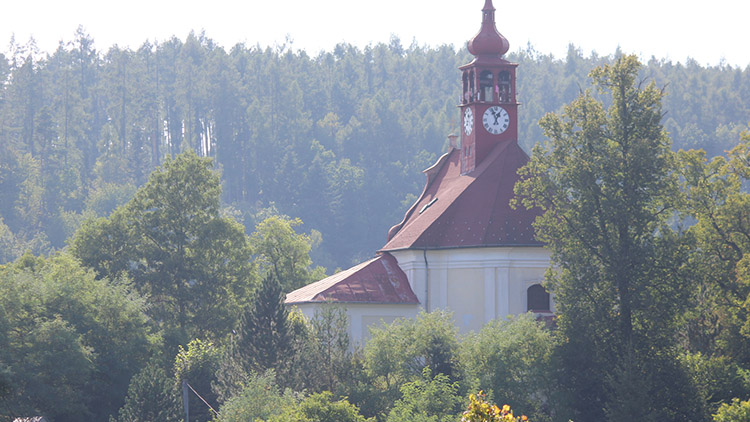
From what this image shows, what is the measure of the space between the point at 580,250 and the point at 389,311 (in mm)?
10644

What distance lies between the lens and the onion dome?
55.8 metres

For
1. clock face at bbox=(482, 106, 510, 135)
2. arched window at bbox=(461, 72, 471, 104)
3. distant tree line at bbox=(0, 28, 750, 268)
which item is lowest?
clock face at bbox=(482, 106, 510, 135)

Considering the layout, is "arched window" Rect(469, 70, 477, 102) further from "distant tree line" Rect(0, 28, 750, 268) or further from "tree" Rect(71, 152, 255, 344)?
"distant tree line" Rect(0, 28, 750, 268)

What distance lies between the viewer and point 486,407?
1878 cm

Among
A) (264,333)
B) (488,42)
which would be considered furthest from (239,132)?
(264,333)

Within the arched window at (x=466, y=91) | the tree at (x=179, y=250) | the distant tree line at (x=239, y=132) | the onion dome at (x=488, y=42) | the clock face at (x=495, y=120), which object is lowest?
the tree at (x=179, y=250)

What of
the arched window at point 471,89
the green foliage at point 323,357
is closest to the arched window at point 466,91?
the arched window at point 471,89

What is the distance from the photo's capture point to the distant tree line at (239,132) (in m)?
149

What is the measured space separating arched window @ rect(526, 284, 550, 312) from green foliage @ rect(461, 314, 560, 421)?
15.6 ft

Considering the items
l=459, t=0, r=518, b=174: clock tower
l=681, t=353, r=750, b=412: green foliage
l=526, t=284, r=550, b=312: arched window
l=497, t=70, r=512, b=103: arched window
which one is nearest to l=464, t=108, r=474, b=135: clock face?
l=459, t=0, r=518, b=174: clock tower

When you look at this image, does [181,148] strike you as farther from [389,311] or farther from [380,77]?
[389,311]

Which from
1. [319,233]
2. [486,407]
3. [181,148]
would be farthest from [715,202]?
[181,148]

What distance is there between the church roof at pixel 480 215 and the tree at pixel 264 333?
7.95 meters

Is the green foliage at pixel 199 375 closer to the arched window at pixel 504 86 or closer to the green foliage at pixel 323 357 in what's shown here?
the green foliage at pixel 323 357
